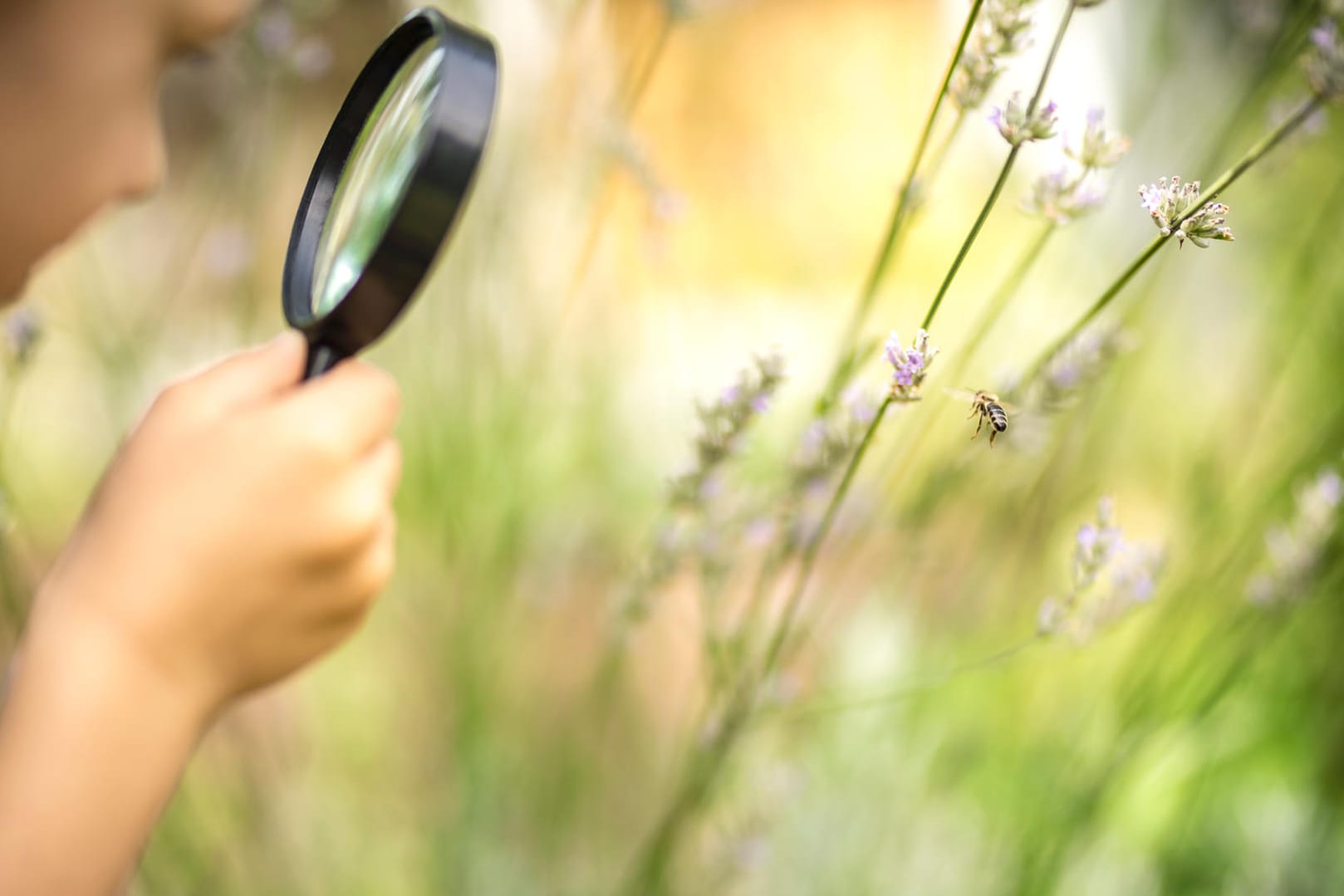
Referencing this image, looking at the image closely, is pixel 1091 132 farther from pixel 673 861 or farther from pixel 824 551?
pixel 673 861

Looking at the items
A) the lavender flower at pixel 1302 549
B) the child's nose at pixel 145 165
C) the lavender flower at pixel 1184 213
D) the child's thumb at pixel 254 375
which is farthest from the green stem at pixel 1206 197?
the child's nose at pixel 145 165

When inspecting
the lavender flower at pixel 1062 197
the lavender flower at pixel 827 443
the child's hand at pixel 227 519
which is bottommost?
the child's hand at pixel 227 519

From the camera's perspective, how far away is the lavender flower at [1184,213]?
0.71ft

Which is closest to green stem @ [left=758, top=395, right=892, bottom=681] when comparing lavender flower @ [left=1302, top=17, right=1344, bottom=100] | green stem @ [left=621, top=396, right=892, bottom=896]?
green stem @ [left=621, top=396, right=892, bottom=896]

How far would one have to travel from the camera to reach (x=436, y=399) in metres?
0.64

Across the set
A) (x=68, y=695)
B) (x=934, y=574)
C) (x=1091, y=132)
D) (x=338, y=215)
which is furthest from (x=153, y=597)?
(x=934, y=574)

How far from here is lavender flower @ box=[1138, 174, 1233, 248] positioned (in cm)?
22

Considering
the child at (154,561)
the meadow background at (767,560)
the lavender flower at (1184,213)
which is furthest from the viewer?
the meadow background at (767,560)

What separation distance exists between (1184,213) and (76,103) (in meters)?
0.37

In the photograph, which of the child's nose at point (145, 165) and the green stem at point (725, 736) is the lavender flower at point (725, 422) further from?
the child's nose at point (145, 165)

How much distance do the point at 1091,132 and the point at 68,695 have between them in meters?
0.35

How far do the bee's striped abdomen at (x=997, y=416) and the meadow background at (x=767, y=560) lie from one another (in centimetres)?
7

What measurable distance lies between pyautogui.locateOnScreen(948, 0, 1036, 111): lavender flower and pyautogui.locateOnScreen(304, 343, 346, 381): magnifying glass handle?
218 mm

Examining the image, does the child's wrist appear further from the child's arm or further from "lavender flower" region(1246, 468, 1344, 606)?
"lavender flower" region(1246, 468, 1344, 606)
